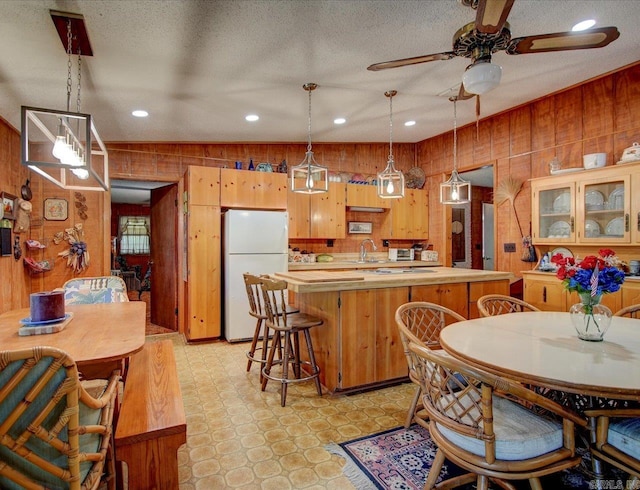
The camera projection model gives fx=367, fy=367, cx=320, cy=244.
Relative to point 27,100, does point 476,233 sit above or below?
below

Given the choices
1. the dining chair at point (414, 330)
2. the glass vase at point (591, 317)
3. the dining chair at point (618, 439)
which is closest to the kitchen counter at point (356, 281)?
the dining chair at point (414, 330)

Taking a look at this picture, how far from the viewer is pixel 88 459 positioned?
4.11 ft

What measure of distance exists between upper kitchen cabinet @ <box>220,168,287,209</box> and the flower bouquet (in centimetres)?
366

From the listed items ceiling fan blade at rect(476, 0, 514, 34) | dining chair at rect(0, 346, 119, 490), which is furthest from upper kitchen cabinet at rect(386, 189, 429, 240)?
dining chair at rect(0, 346, 119, 490)

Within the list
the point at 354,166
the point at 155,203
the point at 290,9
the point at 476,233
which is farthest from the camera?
the point at 476,233

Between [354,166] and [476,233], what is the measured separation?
3.27 metres

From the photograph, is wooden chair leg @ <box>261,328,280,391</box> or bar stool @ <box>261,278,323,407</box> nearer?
A: bar stool @ <box>261,278,323,407</box>

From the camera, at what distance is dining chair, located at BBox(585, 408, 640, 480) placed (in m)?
1.41

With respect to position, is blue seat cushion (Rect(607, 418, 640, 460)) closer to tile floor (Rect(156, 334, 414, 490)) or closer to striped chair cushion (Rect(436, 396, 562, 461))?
striped chair cushion (Rect(436, 396, 562, 461))

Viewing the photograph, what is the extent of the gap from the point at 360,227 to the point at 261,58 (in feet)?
12.3

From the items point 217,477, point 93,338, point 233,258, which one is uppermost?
point 233,258

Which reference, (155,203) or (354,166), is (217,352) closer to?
(155,203)

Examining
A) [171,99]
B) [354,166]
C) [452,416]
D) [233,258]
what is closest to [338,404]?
[452,416]

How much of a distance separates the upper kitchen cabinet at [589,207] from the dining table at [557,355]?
6.12 feet
